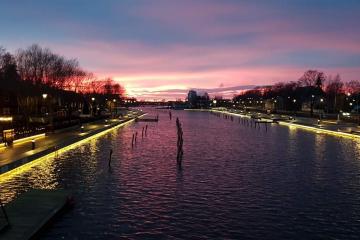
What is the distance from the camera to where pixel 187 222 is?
72.1ft

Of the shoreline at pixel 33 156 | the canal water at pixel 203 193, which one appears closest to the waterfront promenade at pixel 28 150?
the shoreline at pixel 33 156

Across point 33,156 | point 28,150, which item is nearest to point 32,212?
point 33,156

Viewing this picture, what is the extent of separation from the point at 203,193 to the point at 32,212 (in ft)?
36.9

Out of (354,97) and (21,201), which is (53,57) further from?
(354,97)

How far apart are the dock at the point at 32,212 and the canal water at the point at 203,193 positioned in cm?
66

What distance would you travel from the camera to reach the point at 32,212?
67.9ft

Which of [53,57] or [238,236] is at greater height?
[53,57]

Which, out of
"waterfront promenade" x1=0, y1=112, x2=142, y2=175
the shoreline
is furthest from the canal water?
"waterfront promenade" x1=0, y1=112, x2=142, y2=175

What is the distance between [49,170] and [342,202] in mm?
22115

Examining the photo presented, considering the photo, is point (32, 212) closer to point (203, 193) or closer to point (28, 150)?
point (203, 193)

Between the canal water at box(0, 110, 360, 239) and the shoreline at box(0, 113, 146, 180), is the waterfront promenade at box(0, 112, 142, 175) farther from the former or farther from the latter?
the canal water at box(0, 110, 360, 239)

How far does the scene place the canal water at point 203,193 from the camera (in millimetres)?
20844

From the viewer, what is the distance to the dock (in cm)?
1789

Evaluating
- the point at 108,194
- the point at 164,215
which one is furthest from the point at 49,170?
the point at 164,215
